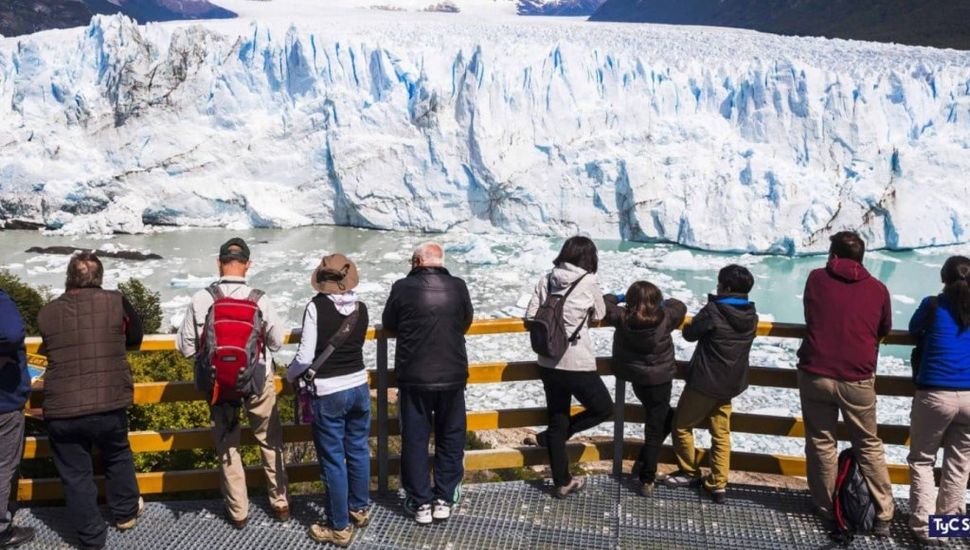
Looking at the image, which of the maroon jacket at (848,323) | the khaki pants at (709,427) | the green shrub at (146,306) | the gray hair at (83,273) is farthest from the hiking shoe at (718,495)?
the green shrub at (146,306)

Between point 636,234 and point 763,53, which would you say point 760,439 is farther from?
point 763,53

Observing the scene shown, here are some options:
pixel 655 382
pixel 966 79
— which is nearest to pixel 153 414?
pixel 655 382

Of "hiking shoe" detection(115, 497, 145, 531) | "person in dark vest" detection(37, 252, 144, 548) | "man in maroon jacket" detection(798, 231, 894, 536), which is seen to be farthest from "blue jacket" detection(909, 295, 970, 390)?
"hiking shoe" detection(115, 497, 145, 531)

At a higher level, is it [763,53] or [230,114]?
[763,53]

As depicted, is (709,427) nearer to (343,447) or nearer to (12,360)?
(343,447)

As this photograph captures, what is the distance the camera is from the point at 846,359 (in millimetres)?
2801

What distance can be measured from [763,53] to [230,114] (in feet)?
48.3

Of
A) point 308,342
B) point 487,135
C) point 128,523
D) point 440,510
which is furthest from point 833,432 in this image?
point 487,135

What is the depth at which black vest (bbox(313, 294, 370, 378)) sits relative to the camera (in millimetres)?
2746

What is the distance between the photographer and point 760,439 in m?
7.90

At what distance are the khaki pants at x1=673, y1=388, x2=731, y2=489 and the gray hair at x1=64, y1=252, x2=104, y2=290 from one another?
233 centimetres

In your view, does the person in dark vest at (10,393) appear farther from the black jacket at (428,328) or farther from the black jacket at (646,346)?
the black jacket at (646,346)

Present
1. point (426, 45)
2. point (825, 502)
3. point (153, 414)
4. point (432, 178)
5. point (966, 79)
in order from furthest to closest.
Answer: point (426, 45) → point (432, 178) → point (966, 79) → point (153, 414) → point (825, 502)

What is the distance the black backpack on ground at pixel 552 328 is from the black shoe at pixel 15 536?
6.87 ft
